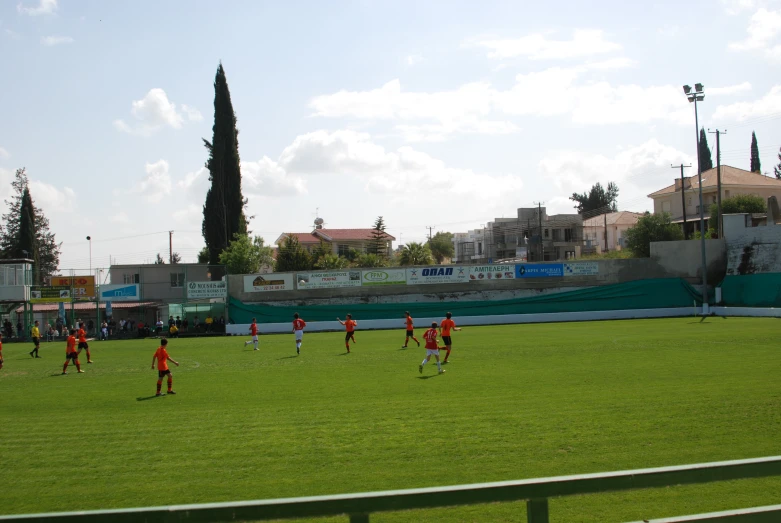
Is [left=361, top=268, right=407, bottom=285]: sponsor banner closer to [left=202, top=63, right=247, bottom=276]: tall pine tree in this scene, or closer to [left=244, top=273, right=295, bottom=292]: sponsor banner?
[left=244, top=273, right=295, bottom=292]: sponsor banner

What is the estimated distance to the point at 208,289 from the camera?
49719 mm

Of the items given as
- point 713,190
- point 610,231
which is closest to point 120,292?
point 713,190

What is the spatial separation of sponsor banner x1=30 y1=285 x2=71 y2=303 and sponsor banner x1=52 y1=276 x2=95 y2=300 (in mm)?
591

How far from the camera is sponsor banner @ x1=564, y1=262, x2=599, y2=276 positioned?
51156mm

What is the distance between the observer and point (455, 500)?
3.10 metres

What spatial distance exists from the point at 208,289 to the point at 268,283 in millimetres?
4612

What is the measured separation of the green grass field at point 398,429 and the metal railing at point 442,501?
4073 millimetres

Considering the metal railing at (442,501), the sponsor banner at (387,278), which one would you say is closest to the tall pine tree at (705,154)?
the sponsor banner at (387,278)

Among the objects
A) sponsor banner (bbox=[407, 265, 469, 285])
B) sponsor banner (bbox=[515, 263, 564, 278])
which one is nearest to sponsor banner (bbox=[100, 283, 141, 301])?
sponsor banner (bbox=[407, 265, 469, 285])

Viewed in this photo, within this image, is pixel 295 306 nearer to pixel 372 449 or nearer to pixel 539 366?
pixel 539 366

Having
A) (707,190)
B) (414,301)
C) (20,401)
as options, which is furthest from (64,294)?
(707,190)

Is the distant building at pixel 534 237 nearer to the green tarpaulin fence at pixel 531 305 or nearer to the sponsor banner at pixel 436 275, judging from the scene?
the green tarpaulin fence at pixel 531 305

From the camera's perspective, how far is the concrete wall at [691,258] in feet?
164

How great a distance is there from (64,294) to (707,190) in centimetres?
6623
